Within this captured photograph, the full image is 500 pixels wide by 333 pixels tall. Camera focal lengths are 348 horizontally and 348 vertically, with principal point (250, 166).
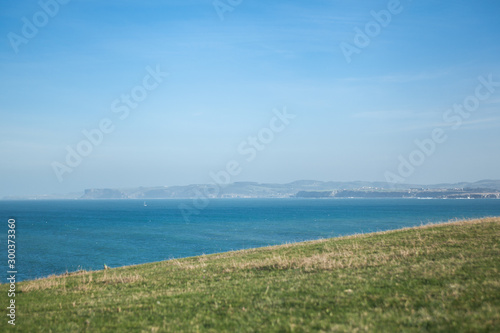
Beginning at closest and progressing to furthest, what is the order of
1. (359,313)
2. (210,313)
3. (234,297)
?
(359,313), (210,313), (234,297)

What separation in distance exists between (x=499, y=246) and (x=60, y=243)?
72.6m

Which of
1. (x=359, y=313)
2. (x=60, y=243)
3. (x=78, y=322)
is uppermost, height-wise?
(x=359, y=313)

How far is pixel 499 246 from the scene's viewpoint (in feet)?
57.6

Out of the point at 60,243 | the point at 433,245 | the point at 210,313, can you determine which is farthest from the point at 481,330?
the point at 60,243

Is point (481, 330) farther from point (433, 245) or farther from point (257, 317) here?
point (433, 245)

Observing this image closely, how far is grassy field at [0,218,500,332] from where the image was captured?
9.43 m

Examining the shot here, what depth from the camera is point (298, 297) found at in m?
12.0

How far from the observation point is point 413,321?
9008mm

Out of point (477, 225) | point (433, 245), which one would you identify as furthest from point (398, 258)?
point (477, 225)

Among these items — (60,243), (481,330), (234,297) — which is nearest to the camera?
(481,330)

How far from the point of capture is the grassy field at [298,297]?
9.43 meters

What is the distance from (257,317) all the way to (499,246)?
14.3 metres

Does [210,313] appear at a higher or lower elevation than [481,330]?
lower

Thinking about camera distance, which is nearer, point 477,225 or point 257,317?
point 257,317
